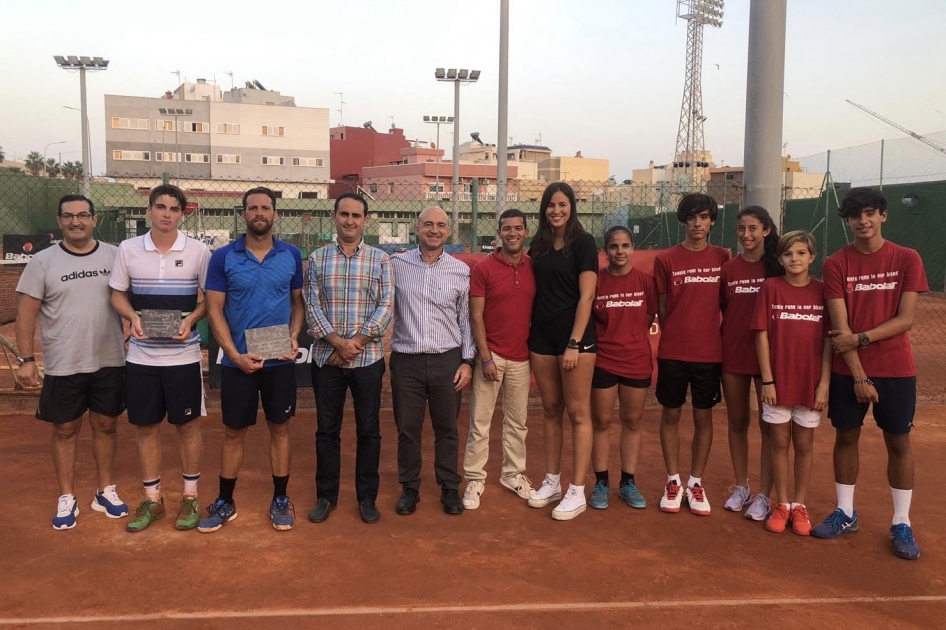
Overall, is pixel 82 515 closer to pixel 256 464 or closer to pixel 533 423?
pixel 256 464

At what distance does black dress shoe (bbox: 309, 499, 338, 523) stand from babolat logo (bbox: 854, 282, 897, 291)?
3.31 metres

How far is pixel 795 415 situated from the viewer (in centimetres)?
446

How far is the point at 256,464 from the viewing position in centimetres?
569

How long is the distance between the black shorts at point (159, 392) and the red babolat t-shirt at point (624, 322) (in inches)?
96.7

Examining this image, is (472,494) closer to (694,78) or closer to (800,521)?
Answer: (800,521)

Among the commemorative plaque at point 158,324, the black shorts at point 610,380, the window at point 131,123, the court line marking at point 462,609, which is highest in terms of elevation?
the window at point 131,123

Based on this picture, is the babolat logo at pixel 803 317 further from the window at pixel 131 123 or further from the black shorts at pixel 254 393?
the window at pixel 131 123

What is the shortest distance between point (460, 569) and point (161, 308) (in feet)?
7.30

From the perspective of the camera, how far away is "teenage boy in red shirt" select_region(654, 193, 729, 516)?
4.61 metres

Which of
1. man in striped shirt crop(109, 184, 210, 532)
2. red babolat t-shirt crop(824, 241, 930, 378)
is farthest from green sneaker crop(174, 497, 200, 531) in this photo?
red babolat t-shirt crop(824, 241, 930, 378)

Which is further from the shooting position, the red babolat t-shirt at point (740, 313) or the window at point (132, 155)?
the window at point (132, 155)

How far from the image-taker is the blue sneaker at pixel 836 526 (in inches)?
172

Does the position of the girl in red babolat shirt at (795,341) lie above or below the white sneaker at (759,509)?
above

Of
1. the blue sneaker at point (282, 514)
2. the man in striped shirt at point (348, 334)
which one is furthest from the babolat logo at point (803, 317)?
the blue sneaker at point (282, 514)
